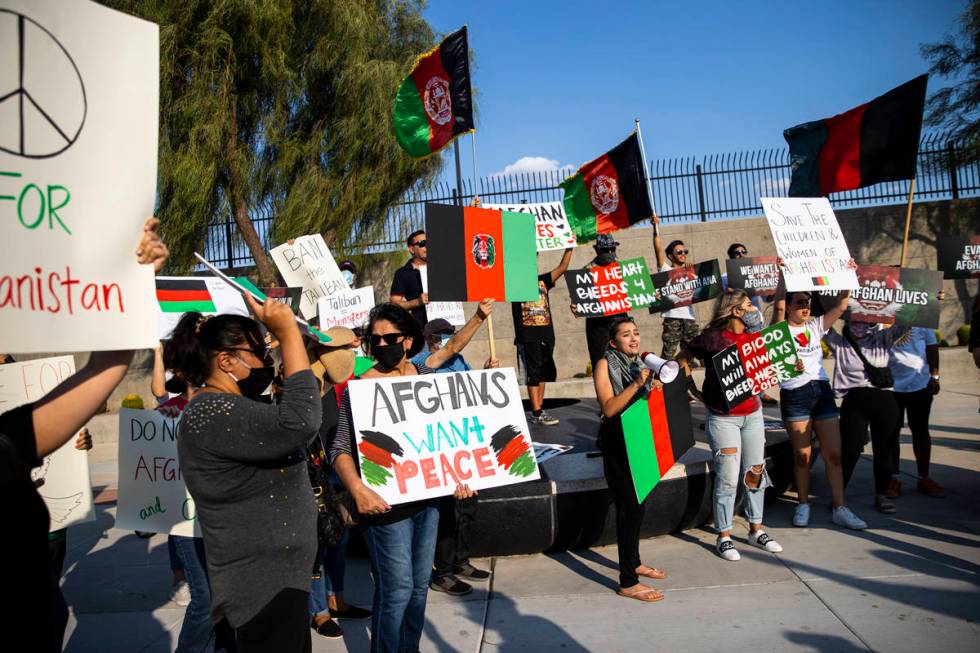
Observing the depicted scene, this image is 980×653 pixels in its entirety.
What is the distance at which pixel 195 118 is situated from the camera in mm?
13320

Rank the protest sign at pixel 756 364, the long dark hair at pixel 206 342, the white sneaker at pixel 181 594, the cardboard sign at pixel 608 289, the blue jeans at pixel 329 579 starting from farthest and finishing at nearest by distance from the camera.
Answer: the cardboard sign at pixel 608 289
the protest sign at pixel 756 364
the white sneaker at pixel 181 594
the blue jeans at pixel 329 579
the long dark hair at pixel 206 342

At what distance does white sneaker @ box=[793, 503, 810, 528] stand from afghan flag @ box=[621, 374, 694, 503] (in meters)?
1.47

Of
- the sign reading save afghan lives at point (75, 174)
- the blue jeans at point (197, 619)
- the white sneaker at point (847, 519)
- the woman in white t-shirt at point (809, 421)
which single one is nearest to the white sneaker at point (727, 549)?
the woman in white t-shirt at point (809, 421)

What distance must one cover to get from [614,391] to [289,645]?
274 centimetres

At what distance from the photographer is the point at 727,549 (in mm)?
5168

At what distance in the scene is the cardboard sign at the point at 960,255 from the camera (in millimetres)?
8938

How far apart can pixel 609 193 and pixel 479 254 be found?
406cm

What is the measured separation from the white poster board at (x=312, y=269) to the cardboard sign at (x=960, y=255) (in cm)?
724

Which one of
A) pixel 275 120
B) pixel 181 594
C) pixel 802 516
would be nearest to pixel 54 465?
pixel 181 594

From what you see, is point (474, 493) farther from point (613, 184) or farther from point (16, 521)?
point (613, 184)

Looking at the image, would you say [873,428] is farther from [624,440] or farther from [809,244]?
[624,440]

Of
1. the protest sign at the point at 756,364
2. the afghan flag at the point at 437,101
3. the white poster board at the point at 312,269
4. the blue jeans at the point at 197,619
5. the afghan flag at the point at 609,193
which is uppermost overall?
the afghan flag at the point at 437,101

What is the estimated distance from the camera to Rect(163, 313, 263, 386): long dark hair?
2586 mm

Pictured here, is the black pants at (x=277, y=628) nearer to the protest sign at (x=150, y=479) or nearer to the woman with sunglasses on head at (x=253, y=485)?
the woman with sunglasses on head at (x=253, y=485)
